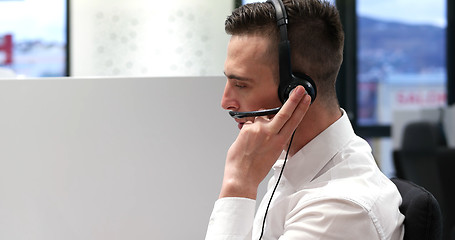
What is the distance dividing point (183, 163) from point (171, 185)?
0.20 ft

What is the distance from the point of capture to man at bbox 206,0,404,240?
0.87 m

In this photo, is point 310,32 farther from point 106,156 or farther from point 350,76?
point 350,76

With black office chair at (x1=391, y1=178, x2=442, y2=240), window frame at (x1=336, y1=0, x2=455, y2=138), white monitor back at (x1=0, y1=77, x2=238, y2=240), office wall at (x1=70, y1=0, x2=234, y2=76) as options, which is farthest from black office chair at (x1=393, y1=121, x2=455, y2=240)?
black office chair at (x1=391, y1=178, x2=442, y2=240)

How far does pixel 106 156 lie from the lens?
127 cm

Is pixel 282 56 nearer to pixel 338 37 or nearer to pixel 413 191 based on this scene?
pixel 338 37

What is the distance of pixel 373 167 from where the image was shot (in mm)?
971

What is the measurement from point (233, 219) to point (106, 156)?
0.48 m

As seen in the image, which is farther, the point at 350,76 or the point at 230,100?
the point at 350,76

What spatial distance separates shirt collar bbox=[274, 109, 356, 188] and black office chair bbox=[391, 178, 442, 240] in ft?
0.54

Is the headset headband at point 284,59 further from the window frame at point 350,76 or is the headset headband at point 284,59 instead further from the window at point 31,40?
the window frame at point 350,76

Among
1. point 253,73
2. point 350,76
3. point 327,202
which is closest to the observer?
point 327,202

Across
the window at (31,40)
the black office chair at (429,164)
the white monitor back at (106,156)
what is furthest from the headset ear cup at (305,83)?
the window at (31,40)

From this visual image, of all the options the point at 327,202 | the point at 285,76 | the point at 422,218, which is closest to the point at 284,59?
Answer: the point at 285,76

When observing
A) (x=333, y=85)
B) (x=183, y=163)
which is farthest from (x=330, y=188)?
(x=183, y=163)
